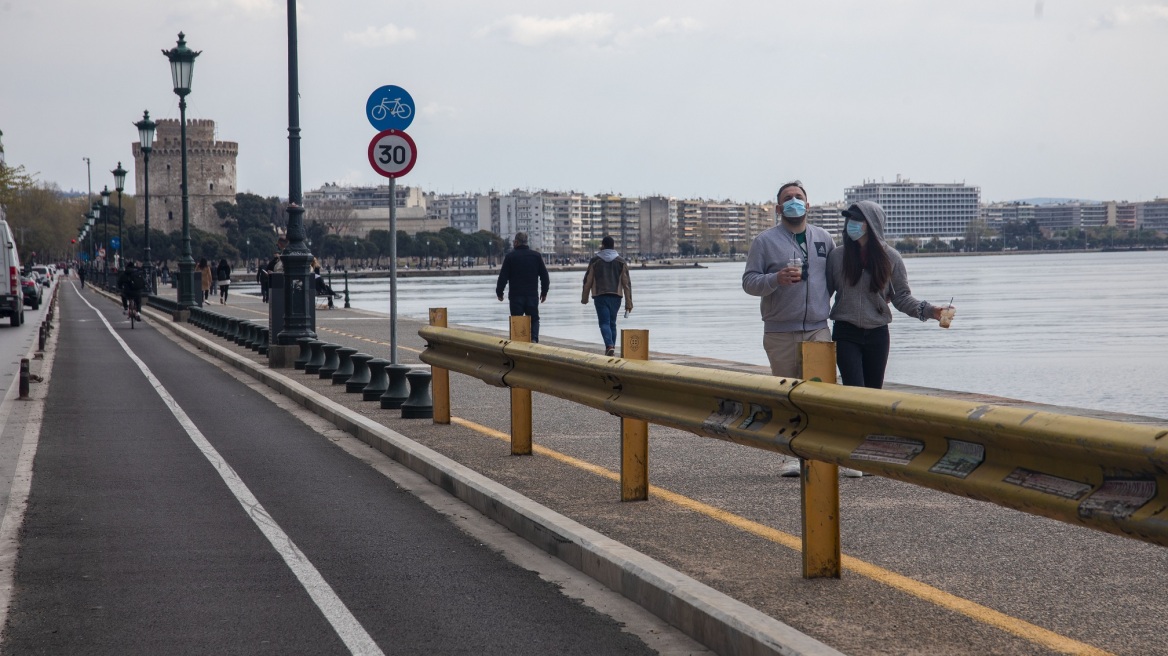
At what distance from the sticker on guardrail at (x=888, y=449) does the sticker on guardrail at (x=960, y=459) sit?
0.52 feet

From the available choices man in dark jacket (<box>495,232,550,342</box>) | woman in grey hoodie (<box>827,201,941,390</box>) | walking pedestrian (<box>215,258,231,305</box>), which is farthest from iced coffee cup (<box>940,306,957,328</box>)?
walking pedestrian (<box>215,258,231,305</box>)

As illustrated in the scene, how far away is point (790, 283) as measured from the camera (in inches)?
323

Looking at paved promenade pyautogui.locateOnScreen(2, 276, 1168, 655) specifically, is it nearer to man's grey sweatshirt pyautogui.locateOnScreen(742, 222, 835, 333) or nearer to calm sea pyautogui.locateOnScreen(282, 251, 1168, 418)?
man's grey sweatshirt pyautogui.locateOnScreen(742, 222, 835, 333)

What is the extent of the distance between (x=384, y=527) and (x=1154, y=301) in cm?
4092

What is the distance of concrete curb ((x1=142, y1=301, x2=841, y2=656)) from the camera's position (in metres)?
4.79

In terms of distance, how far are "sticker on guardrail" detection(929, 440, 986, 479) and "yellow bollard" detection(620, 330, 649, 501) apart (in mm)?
2894

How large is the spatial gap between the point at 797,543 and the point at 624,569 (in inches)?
36.4

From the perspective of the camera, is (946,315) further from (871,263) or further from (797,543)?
(797,543)

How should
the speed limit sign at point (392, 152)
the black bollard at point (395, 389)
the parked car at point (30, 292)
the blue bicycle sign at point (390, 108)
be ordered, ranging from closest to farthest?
1. the black bollard at point (395, 389)
2. the speed limit sign at point (392, 152)
3. the blue bicycle sign at point (390, 108)
4. the parked car at point (30, 292)

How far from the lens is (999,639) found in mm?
4711

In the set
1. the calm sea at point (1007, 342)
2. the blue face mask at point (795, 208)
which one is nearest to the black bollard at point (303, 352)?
the calm sea at point (1007, 342)

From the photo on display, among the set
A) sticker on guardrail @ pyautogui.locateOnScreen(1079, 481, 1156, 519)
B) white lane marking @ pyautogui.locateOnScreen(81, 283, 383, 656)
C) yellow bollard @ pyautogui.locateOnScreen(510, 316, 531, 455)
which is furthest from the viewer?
yellow bollard @ pyautogui.locateOnScreen(510, 316, 531, 455)

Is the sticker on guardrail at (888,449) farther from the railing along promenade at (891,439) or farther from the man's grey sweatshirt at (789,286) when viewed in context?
the man's grey sweatshirt at (789,286)

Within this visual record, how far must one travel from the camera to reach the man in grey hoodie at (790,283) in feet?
27.1
